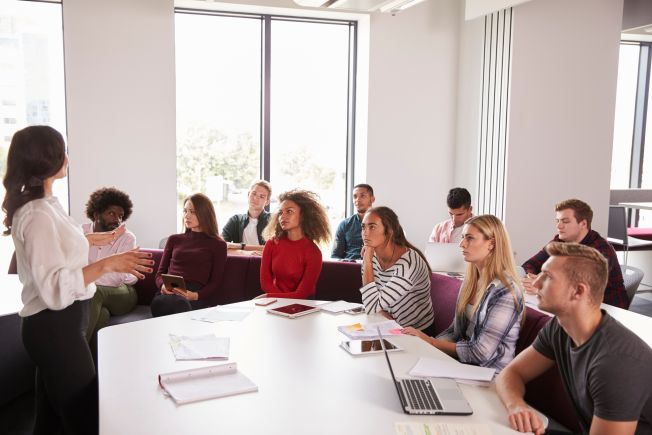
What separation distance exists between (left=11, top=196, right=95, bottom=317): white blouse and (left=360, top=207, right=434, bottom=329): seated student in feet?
5.61

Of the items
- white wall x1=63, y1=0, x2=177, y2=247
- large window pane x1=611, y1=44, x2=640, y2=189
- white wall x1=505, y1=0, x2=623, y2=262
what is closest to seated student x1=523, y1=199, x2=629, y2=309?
white wall x1=505, y1=0, x2=623, y2=262

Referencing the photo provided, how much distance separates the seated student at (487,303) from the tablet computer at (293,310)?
0.62m

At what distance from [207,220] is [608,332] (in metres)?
3.17

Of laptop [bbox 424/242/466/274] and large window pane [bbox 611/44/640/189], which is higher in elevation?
large window pane [bbox 611/44/640/189]

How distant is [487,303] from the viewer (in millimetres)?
2789

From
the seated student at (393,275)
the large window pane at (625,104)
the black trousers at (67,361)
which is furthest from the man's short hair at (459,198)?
the large window pane at (625,104)

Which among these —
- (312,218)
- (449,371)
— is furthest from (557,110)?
(449,371)

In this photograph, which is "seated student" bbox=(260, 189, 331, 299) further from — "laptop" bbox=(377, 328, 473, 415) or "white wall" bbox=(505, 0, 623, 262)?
"white wall" bbox=(505, 0, 623, 262)

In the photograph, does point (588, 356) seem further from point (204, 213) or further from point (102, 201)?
point (102, 201)

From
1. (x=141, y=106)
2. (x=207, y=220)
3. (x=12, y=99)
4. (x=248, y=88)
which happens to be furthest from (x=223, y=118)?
(x=207, y=220)

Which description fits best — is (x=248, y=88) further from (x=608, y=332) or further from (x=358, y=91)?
(x=608, y=332)

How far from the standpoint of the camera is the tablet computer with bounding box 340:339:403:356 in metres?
2.69

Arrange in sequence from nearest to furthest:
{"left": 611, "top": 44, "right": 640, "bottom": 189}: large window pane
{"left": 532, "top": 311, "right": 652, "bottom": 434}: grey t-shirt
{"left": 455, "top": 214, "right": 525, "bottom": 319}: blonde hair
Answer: {"left": 532, "top": 311, "right": 652, "bottom": 434}: grey t-shirt, {"left": 455, "top": 214, "right": 525, "bottom": 319}: blonde hair, {"left": 611, "top": 44, "right": 640, "bottom": 189}: large window pane

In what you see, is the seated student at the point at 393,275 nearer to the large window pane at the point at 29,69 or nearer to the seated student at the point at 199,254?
the seated student at the point at 199,254
